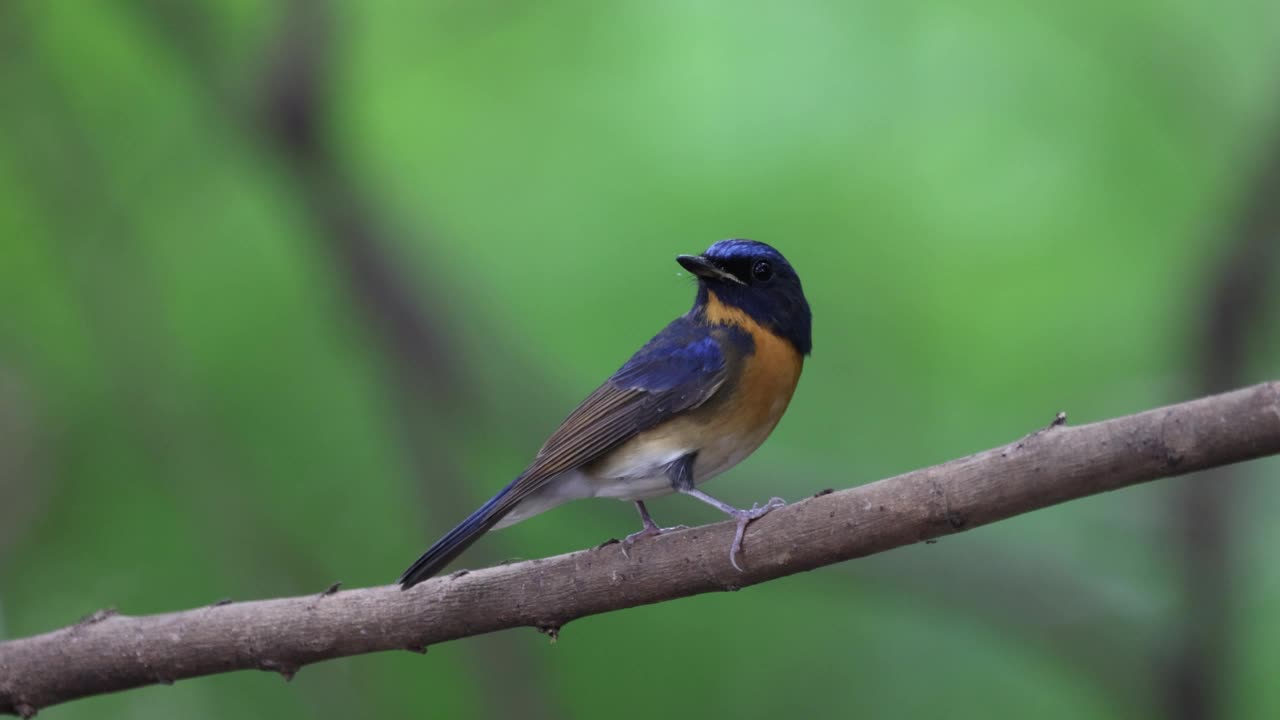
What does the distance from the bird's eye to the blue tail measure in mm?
1218

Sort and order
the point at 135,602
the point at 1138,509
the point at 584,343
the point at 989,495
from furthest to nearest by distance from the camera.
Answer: the point at 584,343 → the point at 135,602 → the point at 1138,509 → the point at 989,495

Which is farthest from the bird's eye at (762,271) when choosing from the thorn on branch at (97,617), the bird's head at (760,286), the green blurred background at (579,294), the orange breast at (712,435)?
the thorn on branch at (97,617)

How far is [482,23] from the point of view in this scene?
24.1ft

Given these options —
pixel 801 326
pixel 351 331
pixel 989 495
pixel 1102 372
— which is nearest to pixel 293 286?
pixel 351 331

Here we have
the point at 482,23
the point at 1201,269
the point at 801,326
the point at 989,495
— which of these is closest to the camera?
the point at 989,495

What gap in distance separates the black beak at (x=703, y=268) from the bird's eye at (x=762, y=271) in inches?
2.6

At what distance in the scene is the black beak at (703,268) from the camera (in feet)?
13.9

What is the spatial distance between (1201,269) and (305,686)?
462 centimetres

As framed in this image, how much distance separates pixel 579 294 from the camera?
6969mm

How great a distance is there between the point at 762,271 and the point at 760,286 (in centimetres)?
Answer: 5

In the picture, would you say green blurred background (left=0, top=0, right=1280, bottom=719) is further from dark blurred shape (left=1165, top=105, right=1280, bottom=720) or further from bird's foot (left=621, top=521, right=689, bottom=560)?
bird's foot (left=621, top=521, right=689, bottom=560)

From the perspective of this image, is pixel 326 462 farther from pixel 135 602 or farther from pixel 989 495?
pixel 989 495

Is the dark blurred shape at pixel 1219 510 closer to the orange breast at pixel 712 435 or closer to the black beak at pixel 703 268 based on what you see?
the orange breast at pixel 712 435

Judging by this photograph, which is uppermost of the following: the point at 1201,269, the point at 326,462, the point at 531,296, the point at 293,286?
the point at 293,286
